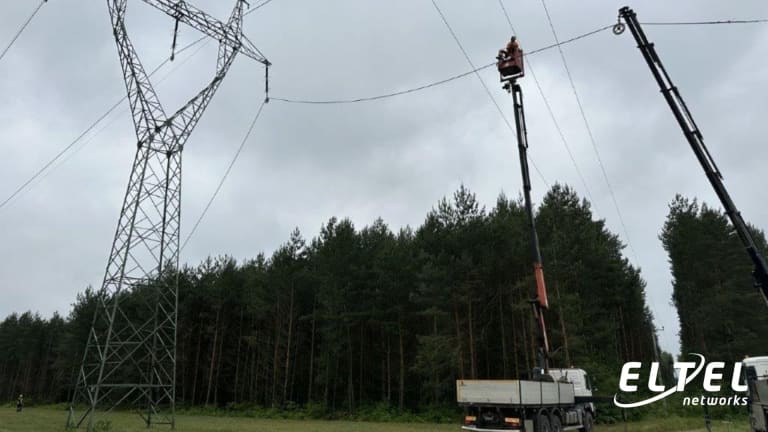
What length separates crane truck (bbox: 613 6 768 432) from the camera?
545 inches

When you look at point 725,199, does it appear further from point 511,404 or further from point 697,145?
point 511,404

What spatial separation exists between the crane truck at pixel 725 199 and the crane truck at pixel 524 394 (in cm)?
409

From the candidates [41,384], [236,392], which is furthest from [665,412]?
[41,384]

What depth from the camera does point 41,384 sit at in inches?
3462

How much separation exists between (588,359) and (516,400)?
18856 millimetres

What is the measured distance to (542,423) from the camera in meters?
15.6

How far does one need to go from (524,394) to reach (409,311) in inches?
1031

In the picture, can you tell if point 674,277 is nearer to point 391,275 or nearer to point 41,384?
point 391,275

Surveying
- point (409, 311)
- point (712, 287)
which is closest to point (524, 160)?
point (409, 311)

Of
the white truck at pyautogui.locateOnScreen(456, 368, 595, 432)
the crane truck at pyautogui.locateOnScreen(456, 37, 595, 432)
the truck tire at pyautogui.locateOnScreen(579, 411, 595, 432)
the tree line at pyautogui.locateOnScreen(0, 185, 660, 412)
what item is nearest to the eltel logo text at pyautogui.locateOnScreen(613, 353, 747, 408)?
the truck tire at pyautogui.locateOnScreen(579, 411, 595, 432)

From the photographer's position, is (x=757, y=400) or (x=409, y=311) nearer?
(x=757, y=400)

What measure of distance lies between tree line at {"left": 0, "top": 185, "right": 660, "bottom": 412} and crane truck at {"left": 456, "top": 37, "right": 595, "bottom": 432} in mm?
11688

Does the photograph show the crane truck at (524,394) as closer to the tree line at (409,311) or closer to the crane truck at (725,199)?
the crane truck at (725,199)

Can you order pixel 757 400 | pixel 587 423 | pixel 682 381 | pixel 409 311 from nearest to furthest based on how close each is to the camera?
pixel 757 400 < pixel 682 381 < pixel 587 423 < pixel 409 311
